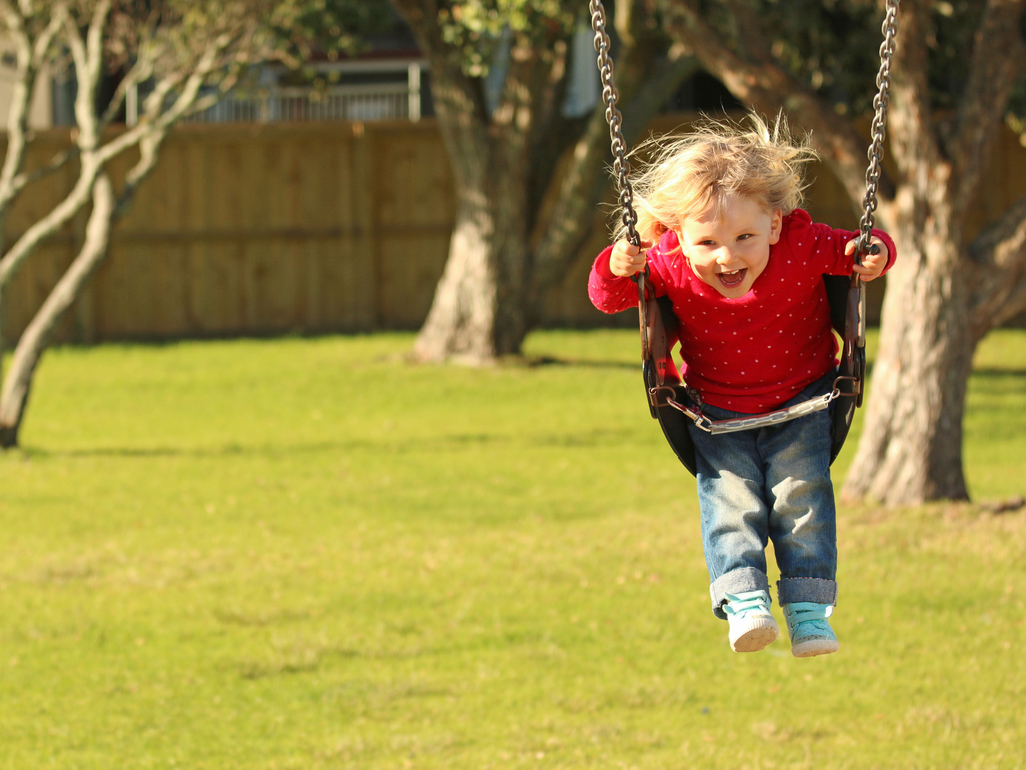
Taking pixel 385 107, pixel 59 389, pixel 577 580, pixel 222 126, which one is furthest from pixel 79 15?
pixel 385 107

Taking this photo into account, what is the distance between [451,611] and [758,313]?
3.27 m

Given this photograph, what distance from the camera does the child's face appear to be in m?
3.25

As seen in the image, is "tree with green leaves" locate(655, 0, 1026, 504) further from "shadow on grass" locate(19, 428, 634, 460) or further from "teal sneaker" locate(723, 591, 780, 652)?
"teal sneaker" locate(723, 591, 780, 652)

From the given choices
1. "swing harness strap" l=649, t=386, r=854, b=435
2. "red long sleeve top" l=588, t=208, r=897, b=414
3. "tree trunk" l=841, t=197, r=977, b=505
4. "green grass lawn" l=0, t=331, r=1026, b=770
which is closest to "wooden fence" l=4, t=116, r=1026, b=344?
"green grass lawn" l=0, t=331, r=1026, b=770

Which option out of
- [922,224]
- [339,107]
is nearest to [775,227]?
[922,224]

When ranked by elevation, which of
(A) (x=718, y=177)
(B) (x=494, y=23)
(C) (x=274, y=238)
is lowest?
(C) (x=274, y=238)

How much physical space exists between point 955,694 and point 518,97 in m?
8.86

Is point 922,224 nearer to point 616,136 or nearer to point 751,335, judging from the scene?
point 751,335

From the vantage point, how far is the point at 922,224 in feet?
23.6

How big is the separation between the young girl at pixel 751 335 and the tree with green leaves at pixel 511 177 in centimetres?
925

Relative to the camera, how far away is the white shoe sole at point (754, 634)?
10.5 feet

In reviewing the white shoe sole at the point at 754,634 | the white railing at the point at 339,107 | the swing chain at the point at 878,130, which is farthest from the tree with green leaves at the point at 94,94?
the white railing at the point at 339,107

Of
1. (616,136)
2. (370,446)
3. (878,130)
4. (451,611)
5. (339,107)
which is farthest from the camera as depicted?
(339,107)

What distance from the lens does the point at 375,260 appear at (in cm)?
1620
